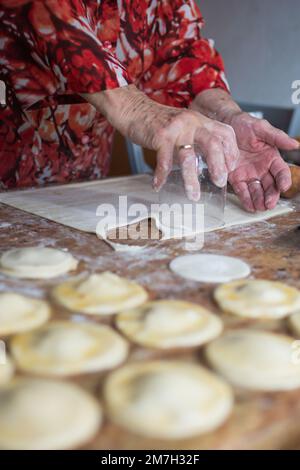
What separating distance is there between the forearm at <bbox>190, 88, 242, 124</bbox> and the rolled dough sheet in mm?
263

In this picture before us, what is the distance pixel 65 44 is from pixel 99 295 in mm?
716

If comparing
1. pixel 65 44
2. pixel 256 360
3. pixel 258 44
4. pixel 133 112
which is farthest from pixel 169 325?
pixel 258 44

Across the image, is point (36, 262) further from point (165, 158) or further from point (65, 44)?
point (65, 44)

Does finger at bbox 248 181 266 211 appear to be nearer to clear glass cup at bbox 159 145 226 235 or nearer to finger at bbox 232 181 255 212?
finger at bbox 232 181 255 212

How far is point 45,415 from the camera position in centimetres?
61

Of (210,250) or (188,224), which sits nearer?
(210,250)

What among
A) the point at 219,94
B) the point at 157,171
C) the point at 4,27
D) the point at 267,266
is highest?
the point at 4,27

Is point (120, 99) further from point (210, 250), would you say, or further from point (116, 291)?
point (116, 291)

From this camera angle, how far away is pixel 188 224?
141 centimetres

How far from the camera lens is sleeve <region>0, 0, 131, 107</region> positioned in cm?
134

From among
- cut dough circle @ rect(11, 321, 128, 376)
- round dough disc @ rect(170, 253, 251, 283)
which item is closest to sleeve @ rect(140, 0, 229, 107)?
round dough disc @ rect(170, 253, 251, 283)

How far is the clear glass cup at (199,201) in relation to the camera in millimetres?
1414
